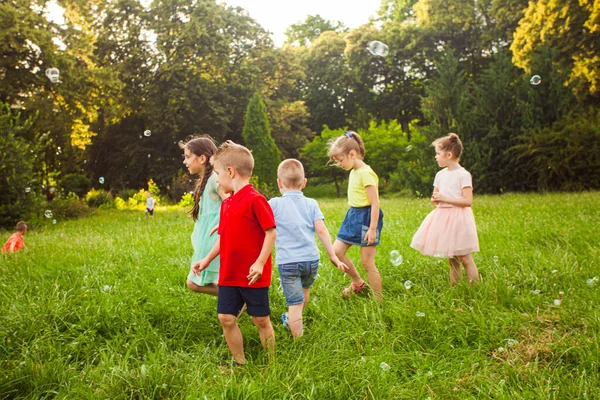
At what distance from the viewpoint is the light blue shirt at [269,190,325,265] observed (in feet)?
12.7

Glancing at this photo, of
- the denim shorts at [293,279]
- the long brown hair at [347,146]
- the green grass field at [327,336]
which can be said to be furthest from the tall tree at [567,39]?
the denim shorts at [293,279]

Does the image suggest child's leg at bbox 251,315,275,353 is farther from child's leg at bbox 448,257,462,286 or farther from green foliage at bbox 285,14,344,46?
green foliage at bbox 285,14,344,46

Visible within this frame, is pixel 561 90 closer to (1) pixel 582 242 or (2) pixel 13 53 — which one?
(1) pixel 582 242

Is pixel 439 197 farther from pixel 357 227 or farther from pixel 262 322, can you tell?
pixel 262 322

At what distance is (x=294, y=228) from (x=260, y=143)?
892 inches

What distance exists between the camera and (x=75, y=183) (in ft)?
88.2

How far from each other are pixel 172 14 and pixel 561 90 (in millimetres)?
20488

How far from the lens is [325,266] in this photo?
6426 millimetres

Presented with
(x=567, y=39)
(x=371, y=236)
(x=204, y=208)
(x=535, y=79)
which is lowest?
(x=371, y=236)

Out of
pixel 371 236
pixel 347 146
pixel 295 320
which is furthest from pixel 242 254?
pixel 347 146

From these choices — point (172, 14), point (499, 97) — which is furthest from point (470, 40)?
point (172, 14)

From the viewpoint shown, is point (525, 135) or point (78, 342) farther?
point (525, 135)

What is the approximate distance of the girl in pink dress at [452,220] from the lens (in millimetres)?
4984

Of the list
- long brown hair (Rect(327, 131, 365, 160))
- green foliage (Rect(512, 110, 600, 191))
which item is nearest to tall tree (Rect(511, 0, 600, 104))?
green foliage (Rect(512, 110, 600, 191))
